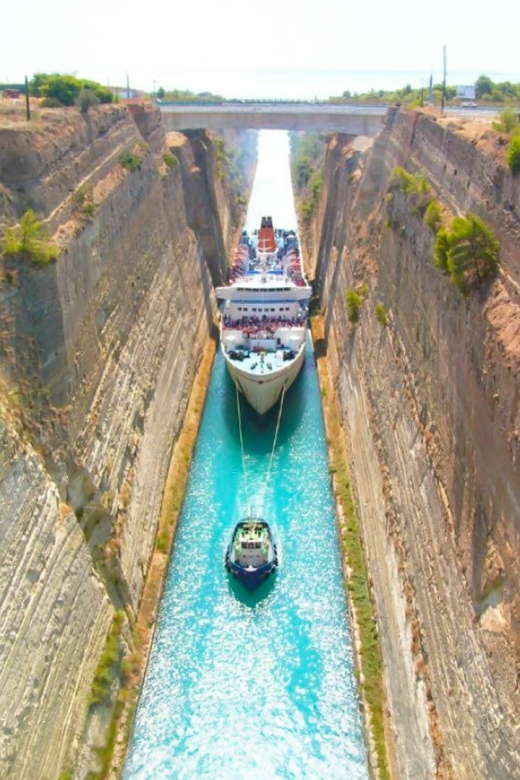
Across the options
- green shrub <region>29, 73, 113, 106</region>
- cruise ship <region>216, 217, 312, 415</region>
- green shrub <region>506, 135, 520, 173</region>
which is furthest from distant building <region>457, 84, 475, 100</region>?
green shrub <region>506, 135, 520, 173</region>

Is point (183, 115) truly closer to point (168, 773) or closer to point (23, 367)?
point (23, 367)

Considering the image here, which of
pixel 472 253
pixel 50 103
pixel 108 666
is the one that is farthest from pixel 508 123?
pixel 50 103

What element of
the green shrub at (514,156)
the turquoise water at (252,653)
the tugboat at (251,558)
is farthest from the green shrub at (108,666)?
the green shrub at (514,156)

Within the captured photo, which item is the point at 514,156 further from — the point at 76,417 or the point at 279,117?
the point at 279,117

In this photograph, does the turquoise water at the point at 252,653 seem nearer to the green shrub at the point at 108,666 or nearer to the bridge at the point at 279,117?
the green shrub at the point at 108,666

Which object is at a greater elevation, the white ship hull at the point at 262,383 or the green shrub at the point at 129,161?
the green shrub at the point at 129,161

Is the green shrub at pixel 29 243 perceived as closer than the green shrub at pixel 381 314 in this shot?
Yes
